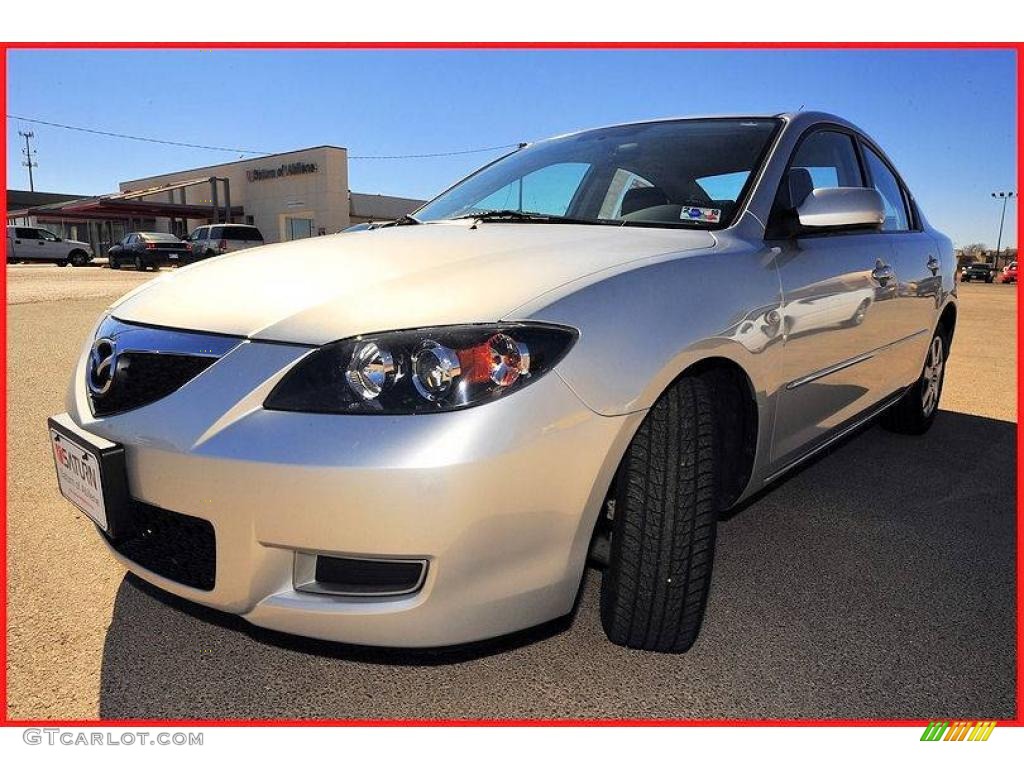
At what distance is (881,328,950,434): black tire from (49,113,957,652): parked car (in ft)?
6.68

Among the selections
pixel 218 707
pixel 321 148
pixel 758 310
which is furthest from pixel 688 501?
pixel 321 148

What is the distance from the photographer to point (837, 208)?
7.39 feet

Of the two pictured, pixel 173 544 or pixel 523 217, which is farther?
pixel 523 217

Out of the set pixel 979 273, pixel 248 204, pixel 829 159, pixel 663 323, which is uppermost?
pixel 248 204

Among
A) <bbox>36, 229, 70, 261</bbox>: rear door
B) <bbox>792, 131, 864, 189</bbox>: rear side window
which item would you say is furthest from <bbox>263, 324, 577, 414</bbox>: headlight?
<bbox>36, 229, 70, 261</bbox>: rear door

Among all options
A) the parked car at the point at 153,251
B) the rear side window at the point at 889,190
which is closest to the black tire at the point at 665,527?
the rear side window at the point at 889,190

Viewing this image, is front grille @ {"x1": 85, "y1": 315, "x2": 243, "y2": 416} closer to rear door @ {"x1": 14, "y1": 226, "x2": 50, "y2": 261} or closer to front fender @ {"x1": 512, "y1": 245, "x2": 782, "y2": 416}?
front fender @ {"x1": 512, "y1": 245, "x2": 782, "y2": 416}

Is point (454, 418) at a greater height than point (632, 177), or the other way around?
point (632, 177)

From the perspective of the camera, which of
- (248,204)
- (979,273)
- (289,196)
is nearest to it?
(289,196)

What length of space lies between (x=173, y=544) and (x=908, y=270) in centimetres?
316

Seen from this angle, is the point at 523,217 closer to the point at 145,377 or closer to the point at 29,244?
the point at 145,377

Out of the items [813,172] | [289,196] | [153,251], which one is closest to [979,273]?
[289,196]

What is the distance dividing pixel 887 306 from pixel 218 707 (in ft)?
9.24

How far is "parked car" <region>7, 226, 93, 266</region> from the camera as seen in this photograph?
28.5 meters
